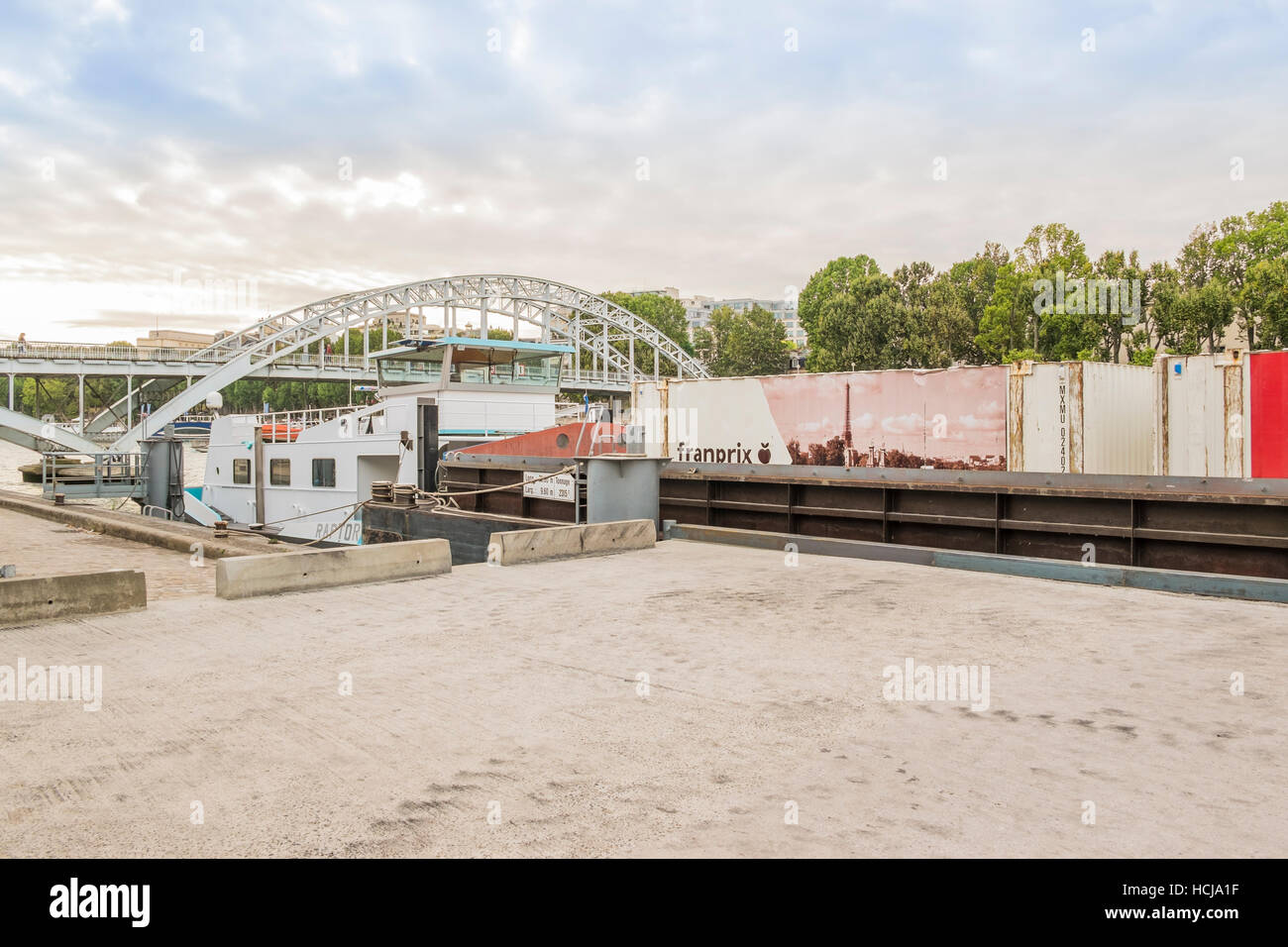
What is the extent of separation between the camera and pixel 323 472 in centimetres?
2402

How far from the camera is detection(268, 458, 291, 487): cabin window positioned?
25.8 m

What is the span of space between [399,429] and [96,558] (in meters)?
7.05

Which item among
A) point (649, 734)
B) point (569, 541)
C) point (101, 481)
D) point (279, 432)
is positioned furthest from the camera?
point (101, 481)

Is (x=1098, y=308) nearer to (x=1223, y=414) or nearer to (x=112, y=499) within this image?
(x=1223, y=414)

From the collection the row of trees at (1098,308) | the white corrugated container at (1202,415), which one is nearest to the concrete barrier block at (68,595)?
the white corrugated container at (1202,415)

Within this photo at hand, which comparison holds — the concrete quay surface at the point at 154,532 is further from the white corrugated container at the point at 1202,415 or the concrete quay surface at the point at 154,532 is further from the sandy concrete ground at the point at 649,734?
the white corrugated container at the point at 1202,415

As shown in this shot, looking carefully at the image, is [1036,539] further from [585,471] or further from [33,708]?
[33,708]

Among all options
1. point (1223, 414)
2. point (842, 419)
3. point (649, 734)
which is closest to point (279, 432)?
point (842, 419)

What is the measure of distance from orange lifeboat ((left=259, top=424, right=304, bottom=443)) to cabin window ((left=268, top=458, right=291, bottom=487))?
2.13ft

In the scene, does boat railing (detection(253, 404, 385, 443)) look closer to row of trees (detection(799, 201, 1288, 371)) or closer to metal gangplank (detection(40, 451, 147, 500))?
metal gangplank (detection(40, 451, 147, 500))

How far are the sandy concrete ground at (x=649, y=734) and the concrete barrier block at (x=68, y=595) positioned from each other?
0.31 metres
